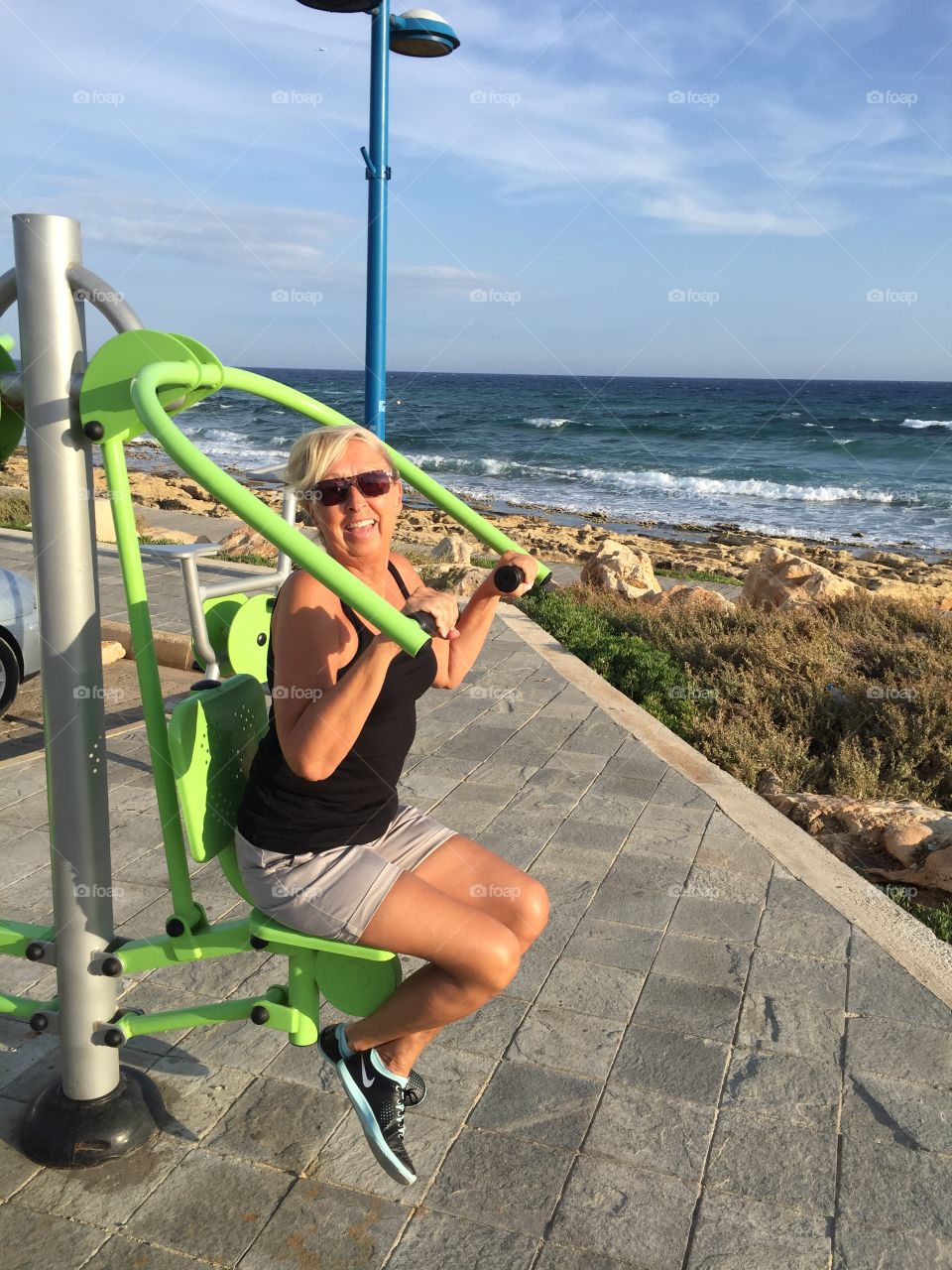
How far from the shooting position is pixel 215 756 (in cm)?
231

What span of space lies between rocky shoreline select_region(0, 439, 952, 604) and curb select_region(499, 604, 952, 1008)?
8849mm

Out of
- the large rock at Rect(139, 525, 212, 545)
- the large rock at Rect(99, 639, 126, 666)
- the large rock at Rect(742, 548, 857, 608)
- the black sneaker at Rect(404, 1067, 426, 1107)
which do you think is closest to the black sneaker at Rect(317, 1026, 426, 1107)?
the black sneaker at Rect(404, 1067, 426, 1107)

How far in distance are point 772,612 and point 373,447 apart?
298 inches

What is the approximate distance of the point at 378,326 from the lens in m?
7.69

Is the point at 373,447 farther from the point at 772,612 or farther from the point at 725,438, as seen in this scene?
the point at 725,438

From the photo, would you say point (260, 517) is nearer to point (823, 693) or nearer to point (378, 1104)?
point (378, 1104)

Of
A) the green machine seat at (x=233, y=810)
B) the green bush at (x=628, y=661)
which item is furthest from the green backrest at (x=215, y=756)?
the green bush at (x=628, y=661)

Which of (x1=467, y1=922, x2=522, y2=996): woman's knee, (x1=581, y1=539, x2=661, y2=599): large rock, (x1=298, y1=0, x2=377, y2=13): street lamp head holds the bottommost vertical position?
(x1=581, y1=539, x2=661, y2=599): large rock

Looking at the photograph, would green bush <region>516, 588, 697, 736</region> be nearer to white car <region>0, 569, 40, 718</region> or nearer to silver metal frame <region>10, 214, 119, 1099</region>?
white car <region>0, 569, 40, 718</region>

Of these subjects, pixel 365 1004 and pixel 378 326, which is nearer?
pixel 365 1004

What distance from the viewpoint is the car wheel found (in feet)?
19.5

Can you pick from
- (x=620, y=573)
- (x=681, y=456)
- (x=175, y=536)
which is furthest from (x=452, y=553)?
(x=681, y=456)

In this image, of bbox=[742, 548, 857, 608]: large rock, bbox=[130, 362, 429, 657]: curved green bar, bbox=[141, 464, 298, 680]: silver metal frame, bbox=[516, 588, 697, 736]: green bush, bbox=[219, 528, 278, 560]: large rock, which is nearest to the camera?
bbox=[130, 362, 429, 657]: curved green bar

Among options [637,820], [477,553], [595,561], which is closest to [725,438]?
[477,553]
